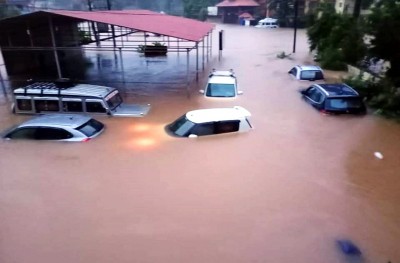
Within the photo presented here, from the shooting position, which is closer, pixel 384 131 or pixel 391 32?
pixel 384 131

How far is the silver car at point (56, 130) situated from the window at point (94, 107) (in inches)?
66.4

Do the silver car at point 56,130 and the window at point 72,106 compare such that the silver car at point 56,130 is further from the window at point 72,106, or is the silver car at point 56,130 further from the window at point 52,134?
the window at point 72,106

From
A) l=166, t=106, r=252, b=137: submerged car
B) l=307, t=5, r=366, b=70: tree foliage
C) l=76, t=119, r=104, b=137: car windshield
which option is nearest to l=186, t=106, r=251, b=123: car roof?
l=166, t=106, r=252, b=137: submerged car

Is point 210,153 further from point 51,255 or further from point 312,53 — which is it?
point 312,53

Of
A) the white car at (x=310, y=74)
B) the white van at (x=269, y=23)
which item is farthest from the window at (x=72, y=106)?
the white van at (x=269, y=23)

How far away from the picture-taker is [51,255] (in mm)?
7070

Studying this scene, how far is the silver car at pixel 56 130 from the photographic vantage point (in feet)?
36.1

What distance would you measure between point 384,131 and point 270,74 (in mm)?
10087

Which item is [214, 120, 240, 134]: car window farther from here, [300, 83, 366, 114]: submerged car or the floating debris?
the floating debris

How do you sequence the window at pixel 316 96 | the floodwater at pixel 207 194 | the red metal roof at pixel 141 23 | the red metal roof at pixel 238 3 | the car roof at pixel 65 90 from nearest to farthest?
the floodwater at pixel 207 194 < the car roof at pixel 65 90 < the window at pixel 316 96 < the red metal roof at pixel 141 23 < the red metal roof at pixel 238 3

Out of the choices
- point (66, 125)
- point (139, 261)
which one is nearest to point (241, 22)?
point (66, 125)

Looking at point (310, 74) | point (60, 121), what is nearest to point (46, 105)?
point (60, 121)

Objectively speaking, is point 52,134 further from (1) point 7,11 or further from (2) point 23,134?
(1) point 7,11

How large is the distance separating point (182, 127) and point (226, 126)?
1429mm
